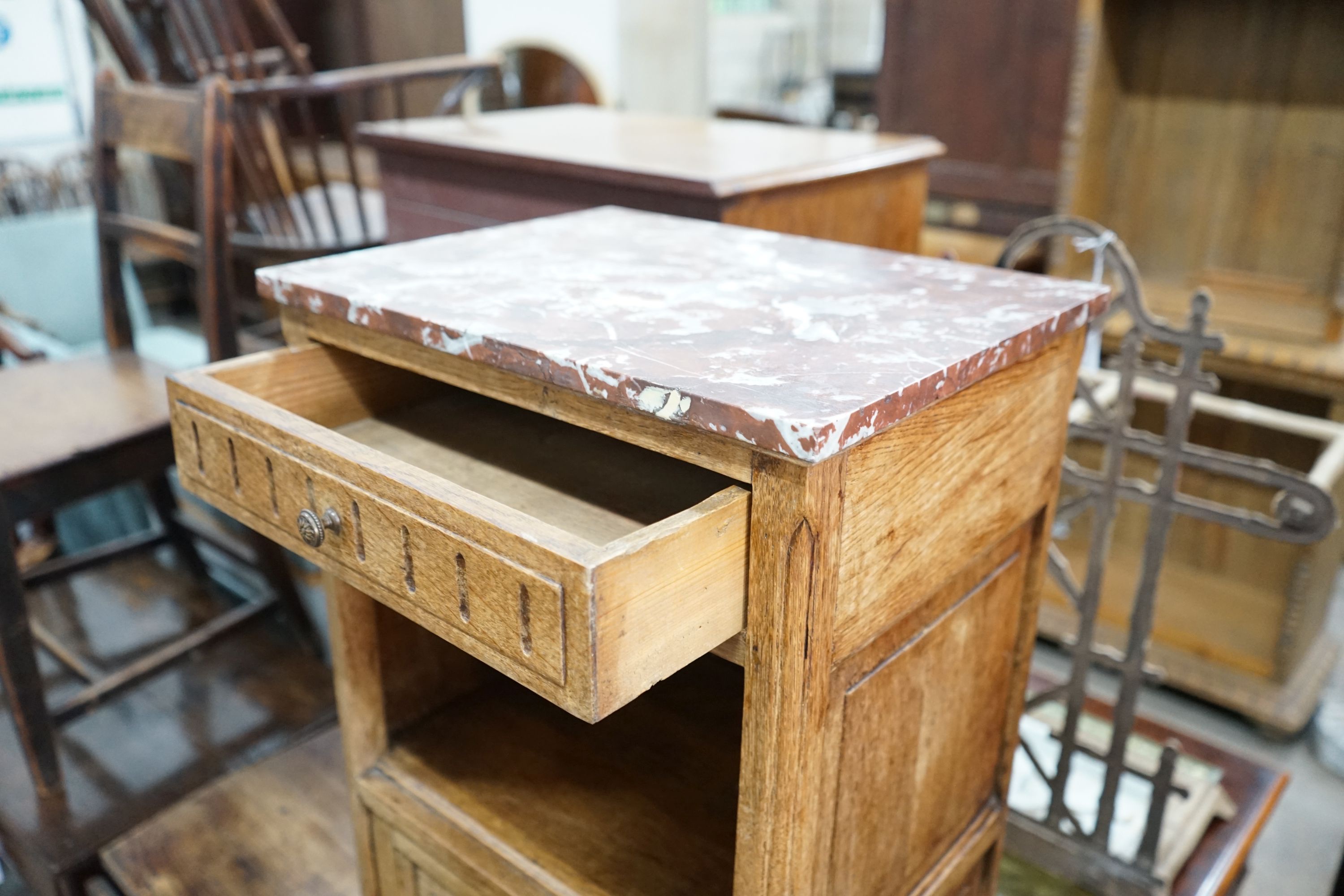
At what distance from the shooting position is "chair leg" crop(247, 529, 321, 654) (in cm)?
183

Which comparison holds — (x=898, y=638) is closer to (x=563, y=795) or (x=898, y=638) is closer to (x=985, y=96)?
(x=563, y=795)

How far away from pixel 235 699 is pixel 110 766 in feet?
0.70

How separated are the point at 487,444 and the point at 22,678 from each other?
898mm

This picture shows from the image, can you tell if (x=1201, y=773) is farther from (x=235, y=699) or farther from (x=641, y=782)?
(x=235, y=699)

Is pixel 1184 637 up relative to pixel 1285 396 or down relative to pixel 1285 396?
down

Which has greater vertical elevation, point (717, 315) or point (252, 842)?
point (717, 315)

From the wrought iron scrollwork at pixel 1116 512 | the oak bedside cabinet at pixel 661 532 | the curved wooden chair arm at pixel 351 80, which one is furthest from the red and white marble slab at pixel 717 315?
the curved wooden chair arm at pixel 351 80

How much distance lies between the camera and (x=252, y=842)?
1413 millimetres

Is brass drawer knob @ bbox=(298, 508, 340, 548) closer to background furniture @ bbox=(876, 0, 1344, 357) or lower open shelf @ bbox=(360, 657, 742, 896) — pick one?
lower open shelf @ bbox=(360, 657, 742, 896)

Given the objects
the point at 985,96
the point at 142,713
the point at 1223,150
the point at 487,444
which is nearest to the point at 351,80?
the point at 142,713

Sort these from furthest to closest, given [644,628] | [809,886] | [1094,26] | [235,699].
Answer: [1094,26] < [235,699] < [809,886] < [644,628]

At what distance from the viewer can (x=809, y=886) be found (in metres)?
0.80

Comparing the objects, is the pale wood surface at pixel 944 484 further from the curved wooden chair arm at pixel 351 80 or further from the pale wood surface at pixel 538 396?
the curved wooden chair arm at pixel 351 80

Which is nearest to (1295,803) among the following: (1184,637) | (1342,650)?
(1184,637)
